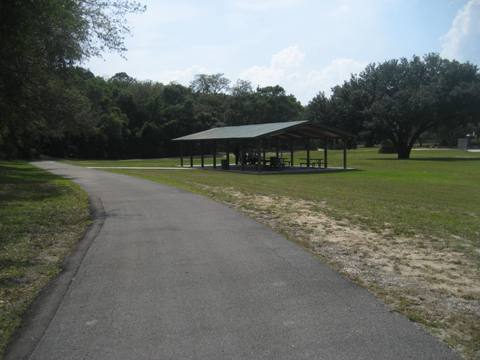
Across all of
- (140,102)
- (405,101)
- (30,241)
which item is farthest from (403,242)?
(140,102)

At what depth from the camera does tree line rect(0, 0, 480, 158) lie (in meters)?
13.0

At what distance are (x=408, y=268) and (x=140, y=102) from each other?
225ft

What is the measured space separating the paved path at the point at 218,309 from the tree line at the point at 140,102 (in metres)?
5.65

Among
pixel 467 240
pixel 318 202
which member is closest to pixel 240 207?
pixel 318 202

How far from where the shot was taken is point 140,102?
236 feet

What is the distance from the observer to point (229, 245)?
755cm

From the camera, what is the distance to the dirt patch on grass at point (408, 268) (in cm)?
436

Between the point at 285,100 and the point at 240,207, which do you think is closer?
the point at 240,207

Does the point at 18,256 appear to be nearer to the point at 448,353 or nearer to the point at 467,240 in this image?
the point at 448,353

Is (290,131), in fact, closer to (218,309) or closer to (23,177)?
(23,177)

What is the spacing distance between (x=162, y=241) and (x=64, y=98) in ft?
46.9

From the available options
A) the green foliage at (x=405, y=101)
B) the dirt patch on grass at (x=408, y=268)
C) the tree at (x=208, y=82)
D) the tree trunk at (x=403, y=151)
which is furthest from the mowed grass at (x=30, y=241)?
the tree at (x=208, y=82)

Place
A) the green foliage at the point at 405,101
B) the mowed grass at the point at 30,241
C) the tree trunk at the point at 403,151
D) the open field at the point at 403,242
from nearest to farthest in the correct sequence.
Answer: the open field at the point at 403,242 → the mowed grass at the point at 30,241 → the green foliage at the point at 405,101 → the tree trunk at the point at 403,151

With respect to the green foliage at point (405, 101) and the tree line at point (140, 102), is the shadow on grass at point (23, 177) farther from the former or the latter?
the green foliage at point (405, 101)
